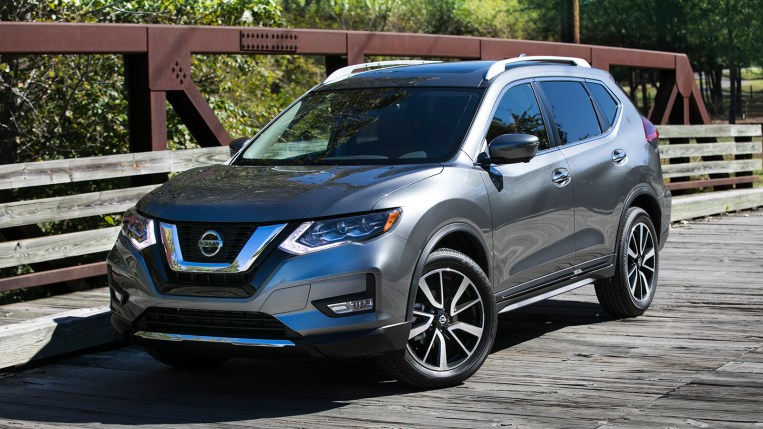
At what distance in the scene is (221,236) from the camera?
242 inches

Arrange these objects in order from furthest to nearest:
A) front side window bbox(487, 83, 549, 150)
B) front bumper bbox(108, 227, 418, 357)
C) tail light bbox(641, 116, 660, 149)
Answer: tail light bbox(641, 116, 660, 149) → front side window bbox(487, 83, 549, 150) → front bumper bbox(108, 227, 418, 357)

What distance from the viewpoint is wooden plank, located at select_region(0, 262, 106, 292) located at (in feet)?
28.3

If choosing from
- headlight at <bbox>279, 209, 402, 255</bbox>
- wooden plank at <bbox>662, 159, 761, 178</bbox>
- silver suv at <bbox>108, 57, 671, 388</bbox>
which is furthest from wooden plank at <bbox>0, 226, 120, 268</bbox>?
wooden plank at <bbox>662, 159, 761, 178</bbox>

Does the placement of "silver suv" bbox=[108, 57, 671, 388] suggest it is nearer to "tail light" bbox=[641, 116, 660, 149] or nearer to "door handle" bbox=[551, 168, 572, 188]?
"door handle" bbox=[551, 168, 572, 188]

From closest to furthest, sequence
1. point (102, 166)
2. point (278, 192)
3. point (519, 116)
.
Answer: point (278, 192) → point (519, 116) → point (102, 166)

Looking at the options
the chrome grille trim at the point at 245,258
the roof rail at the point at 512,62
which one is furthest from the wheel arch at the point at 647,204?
the chrome grille trim at the point at 245,258

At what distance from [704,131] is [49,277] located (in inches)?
436

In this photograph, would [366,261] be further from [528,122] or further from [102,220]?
[102,220]

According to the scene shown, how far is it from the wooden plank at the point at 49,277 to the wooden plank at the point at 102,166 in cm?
66

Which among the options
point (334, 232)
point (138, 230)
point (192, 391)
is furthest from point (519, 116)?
point (192, 391)

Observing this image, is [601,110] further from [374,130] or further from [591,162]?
[374,130]

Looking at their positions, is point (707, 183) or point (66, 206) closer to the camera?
point (66, 206)

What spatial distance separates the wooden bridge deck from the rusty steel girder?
8.70 ft

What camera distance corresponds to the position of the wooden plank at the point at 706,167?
16.6 m
